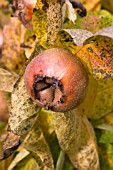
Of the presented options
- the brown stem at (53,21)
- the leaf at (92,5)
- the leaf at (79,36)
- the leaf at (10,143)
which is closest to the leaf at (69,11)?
the brown stem at (53,21)

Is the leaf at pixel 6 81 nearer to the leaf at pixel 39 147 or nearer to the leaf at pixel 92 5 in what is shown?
the leaf at pixel 39 147

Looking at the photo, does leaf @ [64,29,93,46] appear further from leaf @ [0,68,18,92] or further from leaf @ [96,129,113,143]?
leaf @ [96,129,113,143]

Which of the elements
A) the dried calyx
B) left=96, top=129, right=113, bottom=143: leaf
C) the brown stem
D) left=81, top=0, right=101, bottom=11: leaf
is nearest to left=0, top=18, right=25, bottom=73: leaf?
left=81, top=0, right=101, bottom=11: leaf

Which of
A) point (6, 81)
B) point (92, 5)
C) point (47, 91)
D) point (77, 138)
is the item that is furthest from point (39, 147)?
point (92, 5)

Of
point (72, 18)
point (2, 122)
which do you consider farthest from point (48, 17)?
point (2, 122)

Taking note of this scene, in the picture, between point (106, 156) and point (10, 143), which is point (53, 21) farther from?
point (106, 156)

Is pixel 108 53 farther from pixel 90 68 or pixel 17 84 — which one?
pixel 17 84
